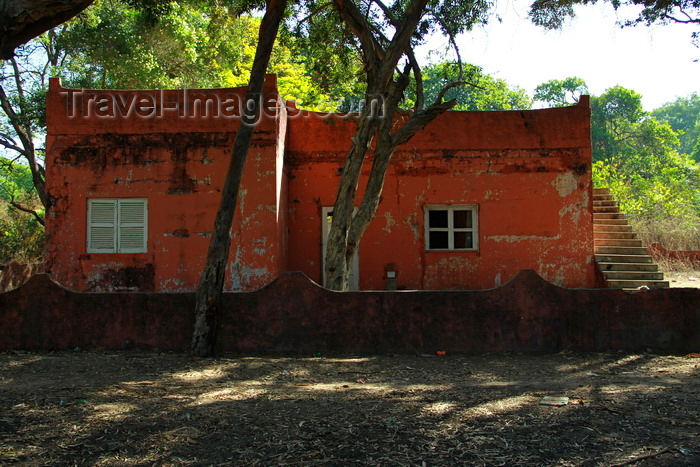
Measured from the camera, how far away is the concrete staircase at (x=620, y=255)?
11.5 metres

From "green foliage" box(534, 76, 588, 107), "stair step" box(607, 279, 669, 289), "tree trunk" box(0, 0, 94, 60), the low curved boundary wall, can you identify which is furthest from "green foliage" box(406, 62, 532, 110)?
"tree trunk" box(0, 0, 94, 60)

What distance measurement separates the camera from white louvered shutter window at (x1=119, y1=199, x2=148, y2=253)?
1109 cm

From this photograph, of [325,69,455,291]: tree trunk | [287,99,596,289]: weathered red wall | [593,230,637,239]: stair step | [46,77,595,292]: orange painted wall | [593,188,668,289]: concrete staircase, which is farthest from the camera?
[593,230,637,239]: stair step

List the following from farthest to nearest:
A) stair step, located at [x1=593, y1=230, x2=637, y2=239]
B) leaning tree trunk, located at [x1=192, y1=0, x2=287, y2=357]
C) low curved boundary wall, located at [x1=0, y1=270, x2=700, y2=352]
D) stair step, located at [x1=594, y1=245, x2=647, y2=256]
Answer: stair step, located at [x1=593, y1=230, x2=637, y2=239] → stair step, located at [x1=594, y1=245, x2=647, y2=256] → low curved boundary wall, located at [x1=0, y1=270, x2=700, y2=352] → leaning tree trunk, located at [x1=192, y1=0, x2=287, y2=357]

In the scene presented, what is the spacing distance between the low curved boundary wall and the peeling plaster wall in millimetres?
3270

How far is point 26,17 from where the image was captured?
337 centimetres

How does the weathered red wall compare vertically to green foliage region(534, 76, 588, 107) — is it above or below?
below

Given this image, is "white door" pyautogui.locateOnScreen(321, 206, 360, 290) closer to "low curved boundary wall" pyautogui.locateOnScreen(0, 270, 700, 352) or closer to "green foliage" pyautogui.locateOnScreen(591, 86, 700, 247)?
"low curved boundary wall" pyautogui.locateOnScreen(0, 270, 700, 352)

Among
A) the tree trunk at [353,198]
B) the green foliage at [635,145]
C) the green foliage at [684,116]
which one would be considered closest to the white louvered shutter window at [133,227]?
the tree trunk at [353,198]

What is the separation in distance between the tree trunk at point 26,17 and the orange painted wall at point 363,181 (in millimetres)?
7520

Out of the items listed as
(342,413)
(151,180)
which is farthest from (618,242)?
(342,413)

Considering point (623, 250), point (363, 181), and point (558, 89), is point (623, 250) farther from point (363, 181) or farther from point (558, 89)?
point (558, 89)

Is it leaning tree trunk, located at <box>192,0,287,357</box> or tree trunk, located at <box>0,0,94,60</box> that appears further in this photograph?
leaning tree trunk, located at <box>192,0,287,357</box>

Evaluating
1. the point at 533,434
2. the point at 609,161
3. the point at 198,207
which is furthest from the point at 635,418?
the point at 609,161
